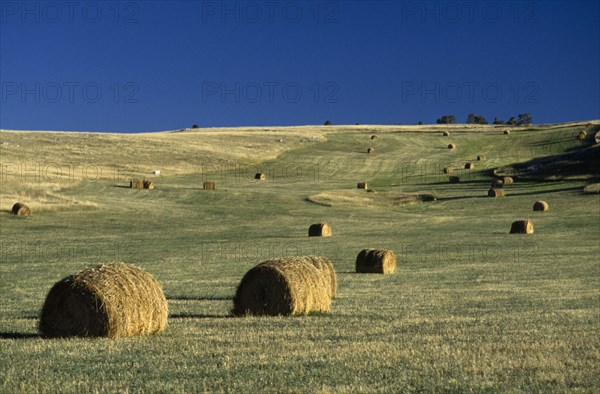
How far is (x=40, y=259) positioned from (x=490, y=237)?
20752 millimetres

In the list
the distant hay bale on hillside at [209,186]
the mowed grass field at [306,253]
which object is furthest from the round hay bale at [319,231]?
the distant hay bale on hillside at [209,186]

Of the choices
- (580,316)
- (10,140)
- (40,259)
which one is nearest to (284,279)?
(580,316)

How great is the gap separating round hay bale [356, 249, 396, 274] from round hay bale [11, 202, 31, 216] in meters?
27.3

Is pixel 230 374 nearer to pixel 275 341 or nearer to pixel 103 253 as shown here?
pixel 275 341

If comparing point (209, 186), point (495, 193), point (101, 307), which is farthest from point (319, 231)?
point (101, 307)

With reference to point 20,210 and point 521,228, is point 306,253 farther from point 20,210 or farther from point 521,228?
point 20,210

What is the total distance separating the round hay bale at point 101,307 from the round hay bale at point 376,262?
15.7 meters

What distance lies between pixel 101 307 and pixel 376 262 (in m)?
16.5

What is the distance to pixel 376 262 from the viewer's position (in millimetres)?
28734

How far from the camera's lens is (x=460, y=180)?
78.9m

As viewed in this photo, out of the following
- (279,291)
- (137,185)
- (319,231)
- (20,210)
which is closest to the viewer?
(279,291)

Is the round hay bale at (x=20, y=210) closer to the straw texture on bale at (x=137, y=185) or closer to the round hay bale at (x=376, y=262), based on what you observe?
the straw texture on bale at (x=137, y=185)

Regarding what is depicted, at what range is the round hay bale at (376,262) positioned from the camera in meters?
28.7

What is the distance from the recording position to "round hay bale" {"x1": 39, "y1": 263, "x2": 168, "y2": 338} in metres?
13.1
